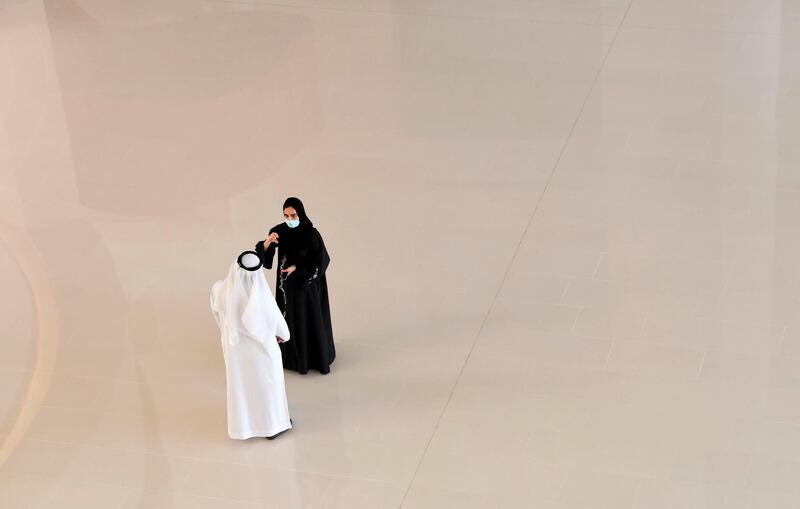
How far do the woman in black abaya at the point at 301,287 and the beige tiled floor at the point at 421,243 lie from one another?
0.72ft

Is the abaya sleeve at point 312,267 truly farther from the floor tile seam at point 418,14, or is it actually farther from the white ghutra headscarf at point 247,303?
the floor tile seam at point 418,14

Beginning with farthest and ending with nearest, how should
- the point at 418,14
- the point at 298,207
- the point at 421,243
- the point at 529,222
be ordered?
the point at 418,14
the point at 529,222
the point at 421,243
the point at 298,207

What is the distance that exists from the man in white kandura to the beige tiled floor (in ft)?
0.64

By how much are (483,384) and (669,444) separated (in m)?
1.37

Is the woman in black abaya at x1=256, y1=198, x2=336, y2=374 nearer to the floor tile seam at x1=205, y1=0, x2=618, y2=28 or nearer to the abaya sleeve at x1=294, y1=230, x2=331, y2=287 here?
Answer: the abaya sleeve at x1=294, y1=230, x2=331, y2=287

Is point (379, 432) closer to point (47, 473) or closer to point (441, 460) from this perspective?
point (441, 460)

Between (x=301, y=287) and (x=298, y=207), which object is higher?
(x=298, y=207)

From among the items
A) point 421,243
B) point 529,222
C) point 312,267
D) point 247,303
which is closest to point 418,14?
point 529,222

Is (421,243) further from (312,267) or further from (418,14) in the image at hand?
(418,14)

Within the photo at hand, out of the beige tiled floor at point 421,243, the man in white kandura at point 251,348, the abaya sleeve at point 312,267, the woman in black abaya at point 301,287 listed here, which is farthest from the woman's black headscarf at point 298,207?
the beige tiled floor at point 421,243

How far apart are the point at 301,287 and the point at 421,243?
2.03 m

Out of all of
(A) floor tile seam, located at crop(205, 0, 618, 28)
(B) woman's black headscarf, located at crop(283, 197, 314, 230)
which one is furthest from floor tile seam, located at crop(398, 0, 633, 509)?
(B) woman's black headscarf, located at crop(283, 197, 314, 230)

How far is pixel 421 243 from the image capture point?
10938 mm

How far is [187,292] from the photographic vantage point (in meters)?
10.5
